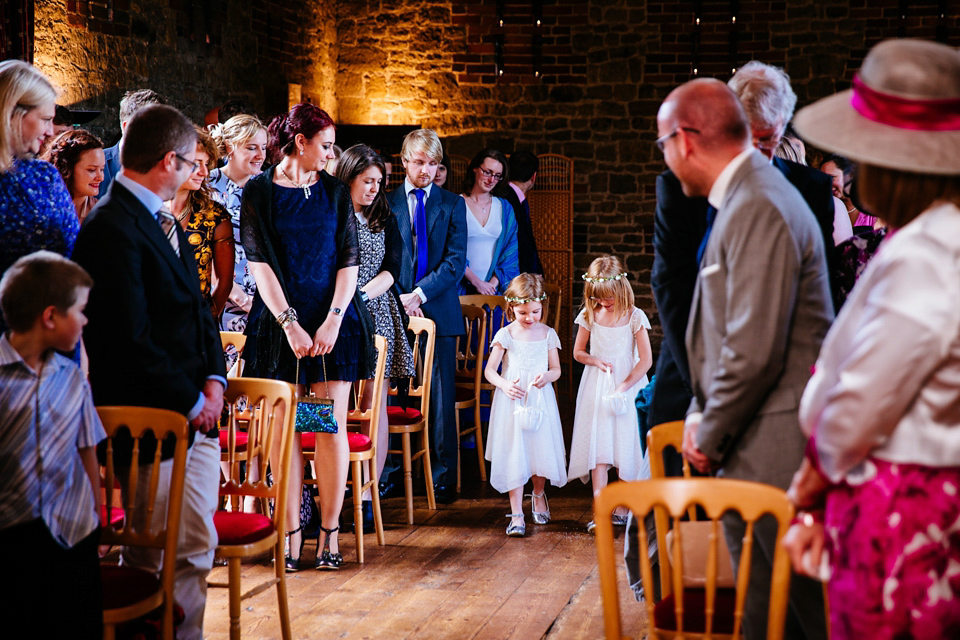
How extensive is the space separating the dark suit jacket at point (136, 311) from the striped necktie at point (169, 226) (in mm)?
74

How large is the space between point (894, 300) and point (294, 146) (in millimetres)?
2618

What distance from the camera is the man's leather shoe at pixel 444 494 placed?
4898 mm

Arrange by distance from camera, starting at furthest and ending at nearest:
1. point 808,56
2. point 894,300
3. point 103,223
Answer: point 808,56, point 103,223, point 894,300

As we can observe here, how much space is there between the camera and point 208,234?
387 centimetres

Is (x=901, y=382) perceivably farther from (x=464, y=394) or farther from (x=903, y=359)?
(x=464, y=394)

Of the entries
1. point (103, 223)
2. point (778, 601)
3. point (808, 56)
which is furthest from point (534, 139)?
point (778, 601)

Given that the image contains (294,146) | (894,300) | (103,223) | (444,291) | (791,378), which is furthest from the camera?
(444,291)

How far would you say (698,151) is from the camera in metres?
2.01

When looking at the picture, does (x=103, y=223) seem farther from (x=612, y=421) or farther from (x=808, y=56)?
(x=808, y=56)

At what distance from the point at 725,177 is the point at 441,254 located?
3.10 m

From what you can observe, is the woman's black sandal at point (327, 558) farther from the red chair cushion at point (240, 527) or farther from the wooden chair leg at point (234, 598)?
the wooden chair leg at point (234, 598)

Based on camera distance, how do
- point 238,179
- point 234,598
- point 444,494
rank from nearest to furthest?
point 234,598 → point 238,179 → point 444,494

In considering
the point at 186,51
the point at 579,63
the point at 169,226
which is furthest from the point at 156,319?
the point at 579,63

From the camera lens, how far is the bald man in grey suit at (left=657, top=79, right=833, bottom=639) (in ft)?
6.13
